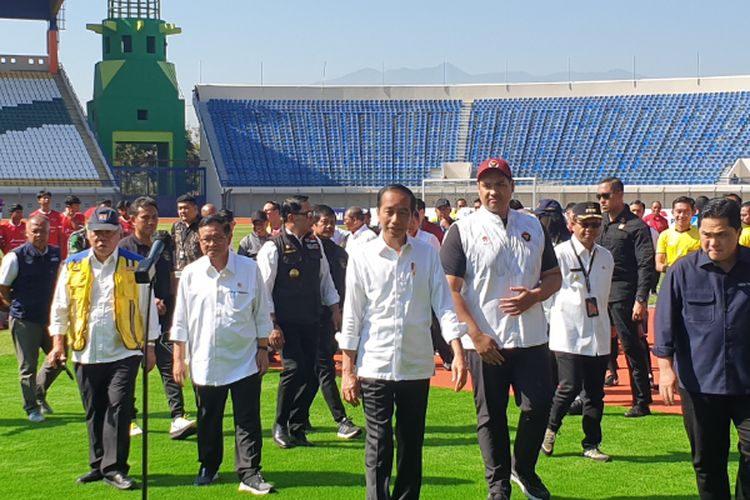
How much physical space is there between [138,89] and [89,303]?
55092 millimetres

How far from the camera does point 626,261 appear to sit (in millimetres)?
9969

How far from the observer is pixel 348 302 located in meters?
6.58

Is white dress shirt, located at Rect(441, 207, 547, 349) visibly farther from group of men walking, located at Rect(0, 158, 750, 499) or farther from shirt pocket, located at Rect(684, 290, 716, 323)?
shirt pocket, located at Rect(684, 290, 716, 323)

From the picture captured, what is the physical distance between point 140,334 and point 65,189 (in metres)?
46.5

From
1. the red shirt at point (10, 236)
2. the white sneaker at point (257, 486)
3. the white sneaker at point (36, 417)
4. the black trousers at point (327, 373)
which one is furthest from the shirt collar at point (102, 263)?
the red shirt at point (10, 236)

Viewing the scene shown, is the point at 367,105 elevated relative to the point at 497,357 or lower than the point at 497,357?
elevated

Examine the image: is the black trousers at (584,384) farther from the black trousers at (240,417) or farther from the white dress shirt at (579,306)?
the black trousers at (240,417)

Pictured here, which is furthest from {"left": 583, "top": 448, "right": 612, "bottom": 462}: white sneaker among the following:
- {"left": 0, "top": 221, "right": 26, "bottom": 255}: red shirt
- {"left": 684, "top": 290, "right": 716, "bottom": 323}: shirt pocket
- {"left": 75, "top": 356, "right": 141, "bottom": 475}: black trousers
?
{"left": 0, "top": 221, "right": 26, "bottom": 255}: red shirt

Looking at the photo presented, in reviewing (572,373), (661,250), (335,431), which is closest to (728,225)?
(572,373)

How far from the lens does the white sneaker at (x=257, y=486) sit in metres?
7.58

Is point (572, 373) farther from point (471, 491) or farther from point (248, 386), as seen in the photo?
point (248, 386)

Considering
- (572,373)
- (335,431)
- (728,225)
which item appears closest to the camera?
(728,225)

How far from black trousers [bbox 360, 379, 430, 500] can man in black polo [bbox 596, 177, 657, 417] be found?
3728 millimetres

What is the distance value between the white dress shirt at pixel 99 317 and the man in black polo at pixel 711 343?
369cm
